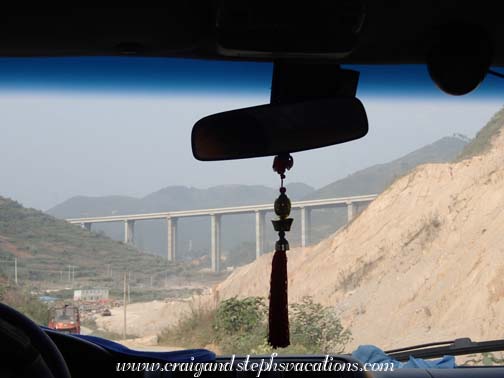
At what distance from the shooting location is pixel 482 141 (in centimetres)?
938

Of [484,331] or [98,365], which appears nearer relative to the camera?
[98,365]

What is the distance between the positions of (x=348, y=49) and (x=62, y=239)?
20.8ft

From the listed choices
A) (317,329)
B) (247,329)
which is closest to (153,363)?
(247,329)

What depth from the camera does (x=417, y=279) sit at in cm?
883

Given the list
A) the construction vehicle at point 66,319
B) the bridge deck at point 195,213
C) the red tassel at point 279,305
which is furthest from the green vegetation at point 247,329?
the red tassel at point 279,305

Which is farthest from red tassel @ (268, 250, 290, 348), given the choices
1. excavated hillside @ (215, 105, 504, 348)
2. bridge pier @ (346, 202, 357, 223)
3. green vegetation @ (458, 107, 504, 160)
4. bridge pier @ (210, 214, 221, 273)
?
green vegetation @ (458, 107, 504, 160)

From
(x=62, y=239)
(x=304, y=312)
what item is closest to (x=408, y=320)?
(x=304, y=312)

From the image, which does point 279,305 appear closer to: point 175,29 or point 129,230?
point 175,29

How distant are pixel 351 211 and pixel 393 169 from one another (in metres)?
0.91

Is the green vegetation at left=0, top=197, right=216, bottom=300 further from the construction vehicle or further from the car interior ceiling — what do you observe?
the car interior ceiling

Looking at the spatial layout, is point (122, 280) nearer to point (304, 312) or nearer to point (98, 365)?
point (304, 312)

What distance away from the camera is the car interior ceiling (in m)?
2.26

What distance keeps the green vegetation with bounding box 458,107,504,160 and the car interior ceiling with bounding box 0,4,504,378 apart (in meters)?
6.73

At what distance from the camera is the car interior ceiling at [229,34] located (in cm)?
226
